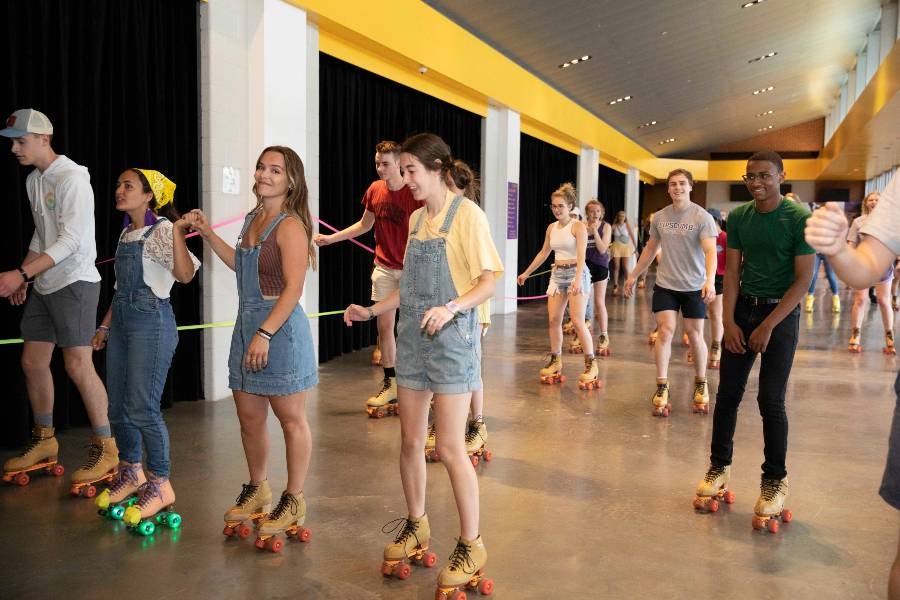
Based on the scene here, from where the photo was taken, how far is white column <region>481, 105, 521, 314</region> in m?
11.4

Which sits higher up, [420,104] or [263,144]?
[420,104]

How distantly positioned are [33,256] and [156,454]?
1.10m

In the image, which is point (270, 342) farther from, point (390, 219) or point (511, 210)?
point (511, 210)

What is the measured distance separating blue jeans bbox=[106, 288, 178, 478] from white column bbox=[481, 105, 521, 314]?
835 centimetres

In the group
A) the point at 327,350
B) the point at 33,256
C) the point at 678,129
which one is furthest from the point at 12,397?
the point at 678,129

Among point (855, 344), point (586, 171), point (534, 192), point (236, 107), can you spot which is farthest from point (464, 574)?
point (586, 171)

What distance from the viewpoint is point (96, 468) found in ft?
11.8

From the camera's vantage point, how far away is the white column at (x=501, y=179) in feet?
37.4

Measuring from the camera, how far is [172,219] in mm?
3389

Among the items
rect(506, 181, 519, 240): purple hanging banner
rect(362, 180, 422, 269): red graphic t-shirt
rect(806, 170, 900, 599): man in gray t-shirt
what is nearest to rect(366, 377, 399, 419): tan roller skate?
rect(362, 180, 422, 269): red graphic t-shirt

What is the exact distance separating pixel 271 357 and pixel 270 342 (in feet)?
0.19

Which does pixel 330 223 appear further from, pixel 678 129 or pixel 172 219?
pixel 678 129

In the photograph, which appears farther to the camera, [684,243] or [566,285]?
[566,285]

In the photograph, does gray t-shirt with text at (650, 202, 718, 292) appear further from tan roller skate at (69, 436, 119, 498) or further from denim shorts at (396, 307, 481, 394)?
tan roller skate at (69, 436, 119, 498)
